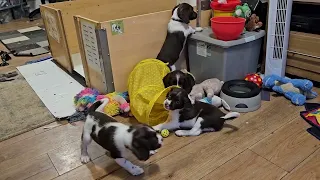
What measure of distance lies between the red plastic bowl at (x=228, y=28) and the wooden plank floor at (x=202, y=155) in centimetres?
49

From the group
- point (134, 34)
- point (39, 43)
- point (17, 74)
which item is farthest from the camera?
point (39, 43)

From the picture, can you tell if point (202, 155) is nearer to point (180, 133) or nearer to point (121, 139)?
point (180, 133)

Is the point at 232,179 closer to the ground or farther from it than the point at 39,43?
closer to the ground

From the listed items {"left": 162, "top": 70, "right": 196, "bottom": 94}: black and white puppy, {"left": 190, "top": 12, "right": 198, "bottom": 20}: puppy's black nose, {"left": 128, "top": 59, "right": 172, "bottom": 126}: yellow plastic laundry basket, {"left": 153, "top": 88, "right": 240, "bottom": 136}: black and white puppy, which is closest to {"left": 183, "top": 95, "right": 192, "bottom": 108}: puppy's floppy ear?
{"left": 153, "top": 88, "right": 240, "bottom": 136}: black and white puppy

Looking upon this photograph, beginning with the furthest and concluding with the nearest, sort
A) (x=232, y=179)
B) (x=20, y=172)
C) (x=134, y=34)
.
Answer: (x=134, y=34) → (x=20, y=172) → (x=232, y=179)

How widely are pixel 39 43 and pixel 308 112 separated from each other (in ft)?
9.80

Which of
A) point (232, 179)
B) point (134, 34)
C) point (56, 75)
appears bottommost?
point (232, 179)

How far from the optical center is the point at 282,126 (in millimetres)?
1447

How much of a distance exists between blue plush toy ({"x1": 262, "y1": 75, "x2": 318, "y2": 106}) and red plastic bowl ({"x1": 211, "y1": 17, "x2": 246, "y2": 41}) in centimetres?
38

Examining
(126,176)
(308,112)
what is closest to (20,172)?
(126,176)

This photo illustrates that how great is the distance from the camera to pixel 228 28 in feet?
5.40

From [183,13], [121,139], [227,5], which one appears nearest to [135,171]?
[121,139]

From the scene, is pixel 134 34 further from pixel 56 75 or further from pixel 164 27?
pixel 56 75

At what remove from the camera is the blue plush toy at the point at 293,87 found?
64.6 inches
